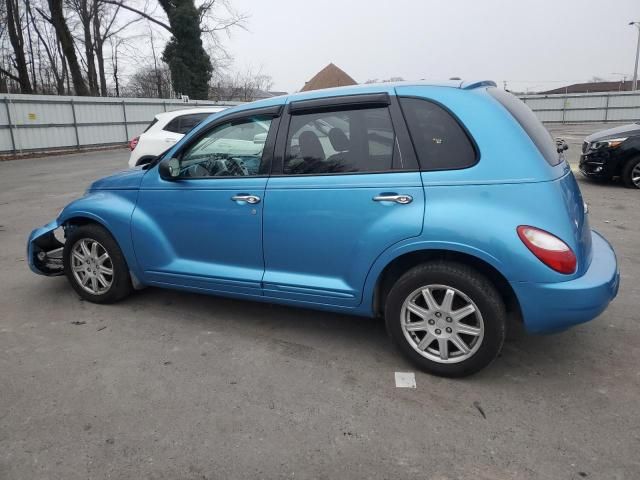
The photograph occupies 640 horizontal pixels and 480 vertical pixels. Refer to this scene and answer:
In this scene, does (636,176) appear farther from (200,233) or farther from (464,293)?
(200,233)

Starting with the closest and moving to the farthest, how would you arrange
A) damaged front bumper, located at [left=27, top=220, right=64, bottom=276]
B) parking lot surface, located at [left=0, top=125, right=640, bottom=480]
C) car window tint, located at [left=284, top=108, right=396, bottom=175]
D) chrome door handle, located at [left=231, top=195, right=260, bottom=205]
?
parking lot surface, located at [left=0, top=125, right=640, bottom=480] → car window tint, located at [left=284, top=108, right=396, bottom=175] → chrome door handle, located at [left=231, top=195, right=260, bottom=205] → damaged front bumper, located at [left=27, top=220, right=64, bottom=276]

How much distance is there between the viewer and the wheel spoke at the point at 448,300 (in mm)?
2938

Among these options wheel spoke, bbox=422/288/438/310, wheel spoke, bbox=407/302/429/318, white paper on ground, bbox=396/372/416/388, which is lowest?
white paper on ground, bbox=396/372/416/388

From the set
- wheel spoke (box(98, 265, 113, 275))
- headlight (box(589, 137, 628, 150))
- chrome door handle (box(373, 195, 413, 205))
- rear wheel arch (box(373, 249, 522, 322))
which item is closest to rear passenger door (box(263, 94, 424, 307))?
chrome door handle (box(373, 195, 413, 205))

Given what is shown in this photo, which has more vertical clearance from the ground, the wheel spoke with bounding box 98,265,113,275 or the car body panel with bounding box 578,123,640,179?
the car body panel with bounding box 578,123,640,179

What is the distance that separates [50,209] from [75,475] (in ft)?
24.5

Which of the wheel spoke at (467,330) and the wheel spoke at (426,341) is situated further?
the wheel spoke at (426,341)

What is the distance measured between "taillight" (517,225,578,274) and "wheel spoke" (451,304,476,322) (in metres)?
0.47

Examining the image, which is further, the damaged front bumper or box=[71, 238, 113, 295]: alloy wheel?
the damaged front bumper

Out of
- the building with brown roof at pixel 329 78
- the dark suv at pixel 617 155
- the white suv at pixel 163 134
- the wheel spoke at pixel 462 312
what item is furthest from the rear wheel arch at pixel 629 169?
the building with brown roof at pixel 329 78

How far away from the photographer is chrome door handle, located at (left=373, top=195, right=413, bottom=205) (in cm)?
300

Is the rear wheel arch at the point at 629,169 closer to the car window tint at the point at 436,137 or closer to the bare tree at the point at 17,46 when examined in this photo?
the car window tint at the point at 436,137

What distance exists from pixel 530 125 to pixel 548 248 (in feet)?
2.90

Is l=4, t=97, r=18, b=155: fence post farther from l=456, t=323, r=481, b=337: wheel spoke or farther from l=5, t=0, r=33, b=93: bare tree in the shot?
l=456, t=323, r=481, b=337: wheel spoke
